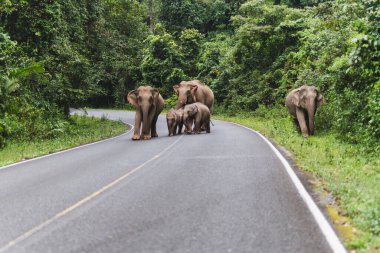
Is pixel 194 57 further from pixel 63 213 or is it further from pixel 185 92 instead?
pixel 63 213

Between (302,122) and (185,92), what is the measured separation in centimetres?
920

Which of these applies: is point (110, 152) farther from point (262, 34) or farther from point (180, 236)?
point (262, 34)

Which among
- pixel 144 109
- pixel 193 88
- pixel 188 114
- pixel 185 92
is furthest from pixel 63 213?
pixel 193 88

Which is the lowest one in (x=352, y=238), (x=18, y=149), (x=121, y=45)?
(x=18, y=149)

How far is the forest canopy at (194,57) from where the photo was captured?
1623 cm

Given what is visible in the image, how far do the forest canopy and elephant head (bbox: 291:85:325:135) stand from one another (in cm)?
65

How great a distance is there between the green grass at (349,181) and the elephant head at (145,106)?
6253 millimetres

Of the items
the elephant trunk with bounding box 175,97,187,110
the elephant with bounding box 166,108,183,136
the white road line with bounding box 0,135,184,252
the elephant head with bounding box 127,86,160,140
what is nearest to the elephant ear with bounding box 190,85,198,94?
the elephant trunk with bounding box 175,97,187,110

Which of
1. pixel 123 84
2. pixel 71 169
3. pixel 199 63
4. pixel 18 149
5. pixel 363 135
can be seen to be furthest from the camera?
pixel 123 84

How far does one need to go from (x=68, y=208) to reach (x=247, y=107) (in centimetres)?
3119

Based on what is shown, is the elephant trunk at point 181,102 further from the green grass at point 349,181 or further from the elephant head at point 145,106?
the green grass at point 349,181

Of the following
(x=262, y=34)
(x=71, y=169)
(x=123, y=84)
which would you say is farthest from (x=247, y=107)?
(x=71, y=169)

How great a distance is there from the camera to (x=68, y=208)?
769cm

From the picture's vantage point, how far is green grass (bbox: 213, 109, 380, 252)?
5.87 meters
